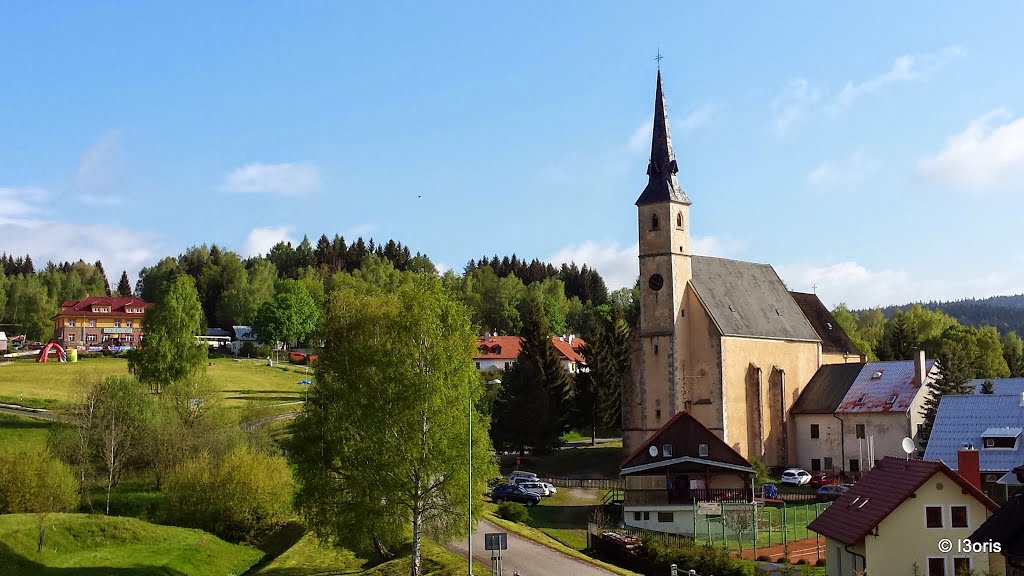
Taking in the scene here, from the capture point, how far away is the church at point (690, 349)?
211 feet

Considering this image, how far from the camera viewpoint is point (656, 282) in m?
65.7

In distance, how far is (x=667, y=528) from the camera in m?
49.6

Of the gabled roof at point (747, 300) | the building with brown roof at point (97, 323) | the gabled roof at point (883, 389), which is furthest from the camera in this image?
the building with brown roof at point (97, 323)

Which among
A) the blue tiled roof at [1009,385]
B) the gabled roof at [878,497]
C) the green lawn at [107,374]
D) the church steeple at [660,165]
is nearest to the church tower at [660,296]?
the church steeple at [660,165]

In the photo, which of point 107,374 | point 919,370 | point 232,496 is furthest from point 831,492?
point 107,374

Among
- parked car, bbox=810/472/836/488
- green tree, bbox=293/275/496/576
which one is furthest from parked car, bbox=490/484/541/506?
parked car, bbox=810/472/836/488

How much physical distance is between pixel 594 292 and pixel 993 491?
150375 millimetres

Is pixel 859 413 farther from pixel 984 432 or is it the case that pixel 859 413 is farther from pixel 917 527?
pixel 917 527

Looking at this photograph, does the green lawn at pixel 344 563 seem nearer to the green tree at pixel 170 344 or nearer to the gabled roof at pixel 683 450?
the gabled roof at pixel 683 450

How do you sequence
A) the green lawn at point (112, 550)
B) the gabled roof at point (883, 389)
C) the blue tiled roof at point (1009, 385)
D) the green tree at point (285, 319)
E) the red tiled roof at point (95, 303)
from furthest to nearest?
1. the red tiled roof at point (95, 303)
2. the green tree at point (285, 319)
3. the gabled roof at point (883, 389)
4. the blue tiled roof at point (1009, 385)
5. the green lawn at point (112, 550)

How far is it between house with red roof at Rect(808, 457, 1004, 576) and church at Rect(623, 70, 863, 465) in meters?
29.1

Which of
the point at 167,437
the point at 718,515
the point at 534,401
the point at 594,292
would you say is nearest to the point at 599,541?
the point at 718,515

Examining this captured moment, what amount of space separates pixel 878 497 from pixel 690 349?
31376 mm

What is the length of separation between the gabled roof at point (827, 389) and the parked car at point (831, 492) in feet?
37.9
